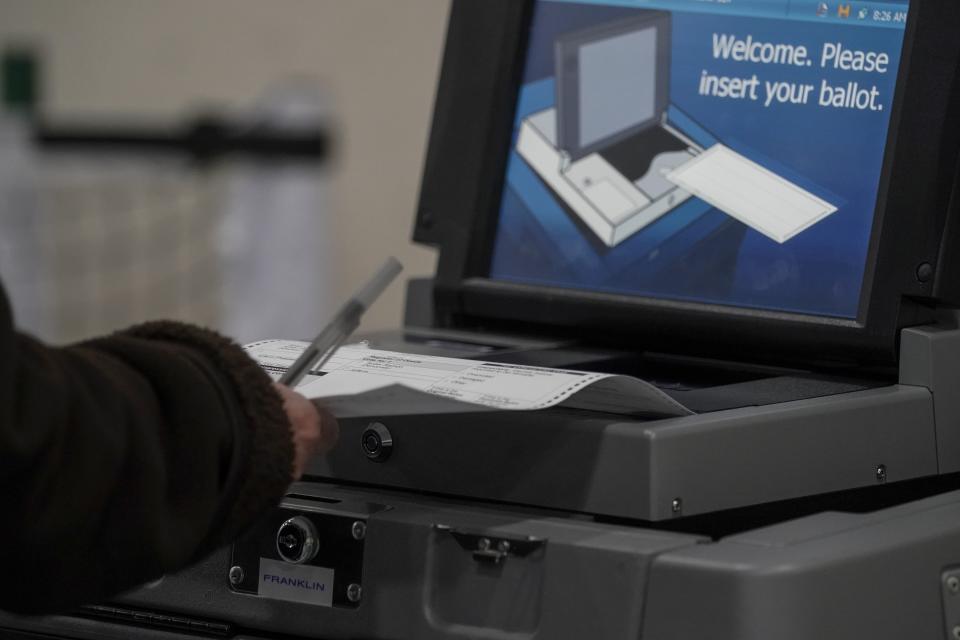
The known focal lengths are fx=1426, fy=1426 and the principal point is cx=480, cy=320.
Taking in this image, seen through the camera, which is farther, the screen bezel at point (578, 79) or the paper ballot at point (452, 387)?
the screen bezel at point (578, 79)

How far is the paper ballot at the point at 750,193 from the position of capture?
0.90m

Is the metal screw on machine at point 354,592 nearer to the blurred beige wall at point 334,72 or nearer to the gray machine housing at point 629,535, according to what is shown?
the gray machine housing at point 629,535

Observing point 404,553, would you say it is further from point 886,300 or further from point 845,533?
point 886,300

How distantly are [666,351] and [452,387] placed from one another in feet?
0.94

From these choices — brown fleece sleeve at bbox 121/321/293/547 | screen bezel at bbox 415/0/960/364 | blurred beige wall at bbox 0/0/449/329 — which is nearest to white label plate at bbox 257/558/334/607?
brown fleece sleeve at bbox 121/321/293/547

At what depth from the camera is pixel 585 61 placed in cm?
100

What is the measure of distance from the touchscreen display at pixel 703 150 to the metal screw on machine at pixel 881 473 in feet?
0.37

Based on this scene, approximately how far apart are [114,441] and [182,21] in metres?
2.40

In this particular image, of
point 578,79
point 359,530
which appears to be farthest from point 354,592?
point 578,79

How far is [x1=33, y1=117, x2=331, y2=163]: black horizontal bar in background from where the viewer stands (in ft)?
8.66

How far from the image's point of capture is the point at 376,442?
0.79 m

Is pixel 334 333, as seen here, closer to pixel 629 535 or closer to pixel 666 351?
pixel 629 535

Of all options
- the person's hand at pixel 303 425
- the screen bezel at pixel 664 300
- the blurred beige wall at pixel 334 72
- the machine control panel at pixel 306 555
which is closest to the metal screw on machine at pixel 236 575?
the machine control panel at pixel 306 555

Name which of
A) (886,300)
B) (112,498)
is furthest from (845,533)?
(112,498)
